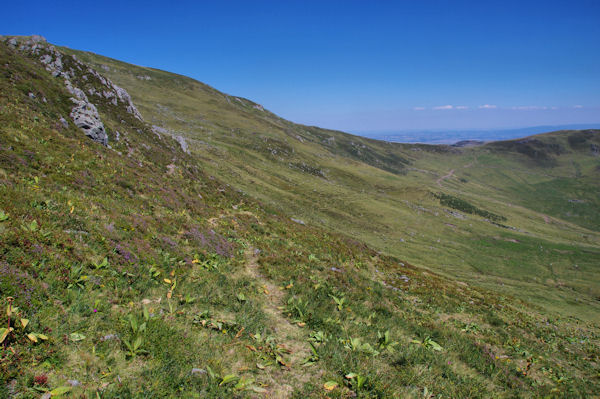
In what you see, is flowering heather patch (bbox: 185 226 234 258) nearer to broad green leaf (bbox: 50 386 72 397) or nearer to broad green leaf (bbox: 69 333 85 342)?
broad green leaf (bbox: 69 333 85 342)

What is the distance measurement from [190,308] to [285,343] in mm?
3884

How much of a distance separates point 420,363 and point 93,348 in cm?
1068

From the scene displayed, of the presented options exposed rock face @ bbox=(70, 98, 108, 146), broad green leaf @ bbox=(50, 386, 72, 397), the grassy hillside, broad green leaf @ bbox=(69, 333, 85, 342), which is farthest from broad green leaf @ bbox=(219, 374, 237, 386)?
exposed rock face @ bbox=(70, 98, 108, 146)

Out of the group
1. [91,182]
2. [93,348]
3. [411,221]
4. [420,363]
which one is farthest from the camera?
[411,221]

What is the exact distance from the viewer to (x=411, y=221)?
79875mm

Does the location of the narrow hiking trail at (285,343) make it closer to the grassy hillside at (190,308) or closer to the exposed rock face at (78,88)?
the grassy hillside at (190,308)

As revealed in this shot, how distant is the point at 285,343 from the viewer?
961cm

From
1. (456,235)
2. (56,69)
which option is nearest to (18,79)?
(56,69)

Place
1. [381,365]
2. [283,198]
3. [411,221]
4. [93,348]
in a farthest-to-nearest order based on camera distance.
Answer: [411,221] < [283,198] < [381,365] < [93,348]

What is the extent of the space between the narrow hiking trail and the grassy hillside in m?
0.06

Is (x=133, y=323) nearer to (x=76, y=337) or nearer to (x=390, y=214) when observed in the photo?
(x=76, y=337)

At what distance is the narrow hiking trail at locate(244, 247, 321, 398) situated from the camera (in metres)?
7.41

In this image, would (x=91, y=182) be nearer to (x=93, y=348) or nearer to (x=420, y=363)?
(x=93, y=348)

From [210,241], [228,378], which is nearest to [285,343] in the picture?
[228,378]
